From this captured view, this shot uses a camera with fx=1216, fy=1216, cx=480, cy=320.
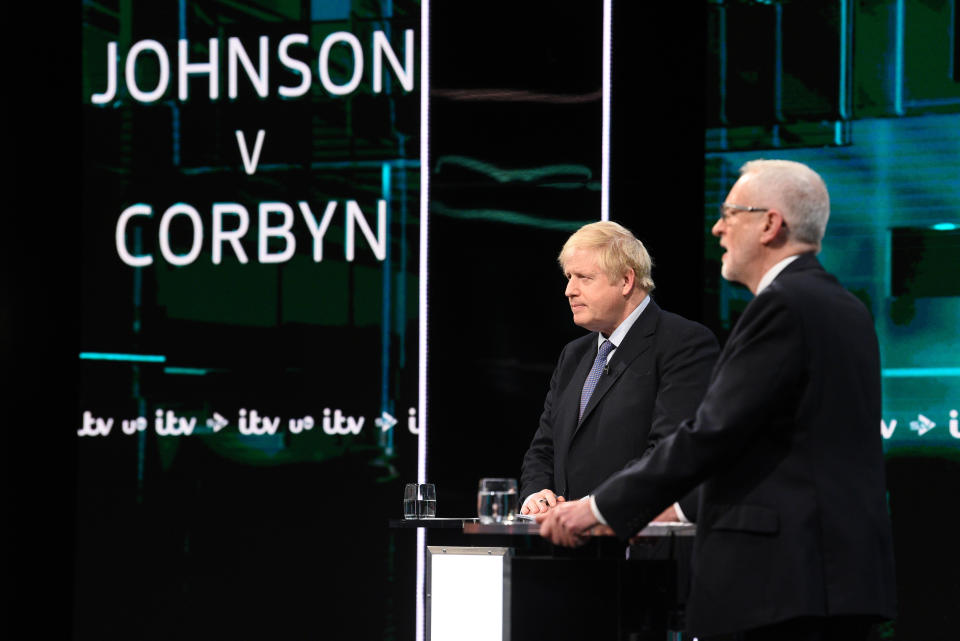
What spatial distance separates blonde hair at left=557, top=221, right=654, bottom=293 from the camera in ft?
10.6

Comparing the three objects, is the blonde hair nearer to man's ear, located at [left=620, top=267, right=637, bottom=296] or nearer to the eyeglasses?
man's ear, located at [left=620, top=267, right=637, bottom=296]

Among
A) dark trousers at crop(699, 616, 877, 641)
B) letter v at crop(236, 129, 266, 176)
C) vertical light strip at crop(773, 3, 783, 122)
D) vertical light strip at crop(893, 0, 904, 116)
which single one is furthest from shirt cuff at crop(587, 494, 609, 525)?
letter v at crop(236, 129, 266, 176)

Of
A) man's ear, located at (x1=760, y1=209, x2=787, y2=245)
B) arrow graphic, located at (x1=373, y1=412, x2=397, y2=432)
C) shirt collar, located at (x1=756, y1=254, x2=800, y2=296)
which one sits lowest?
arrow graphic, located at (x1=373, y1=412, x2=397, y2=432)

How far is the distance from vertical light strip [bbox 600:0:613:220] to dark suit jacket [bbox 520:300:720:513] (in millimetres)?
1144

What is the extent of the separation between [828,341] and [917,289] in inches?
87.2

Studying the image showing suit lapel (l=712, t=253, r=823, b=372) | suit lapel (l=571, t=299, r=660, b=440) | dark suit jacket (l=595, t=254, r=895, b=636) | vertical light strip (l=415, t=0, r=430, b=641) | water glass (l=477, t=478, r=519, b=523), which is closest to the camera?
dark suit jacket (l=595, t=254, r=895, b=636)

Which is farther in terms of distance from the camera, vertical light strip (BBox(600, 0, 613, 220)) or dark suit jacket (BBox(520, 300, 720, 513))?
vertical light strip (BBox(600, 0, 613, 220))

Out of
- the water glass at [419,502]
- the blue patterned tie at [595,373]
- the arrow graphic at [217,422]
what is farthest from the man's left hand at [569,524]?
the arrow graphic at [217,422]

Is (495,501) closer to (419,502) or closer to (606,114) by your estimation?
(419,502)

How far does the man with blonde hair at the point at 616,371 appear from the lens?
3117mm

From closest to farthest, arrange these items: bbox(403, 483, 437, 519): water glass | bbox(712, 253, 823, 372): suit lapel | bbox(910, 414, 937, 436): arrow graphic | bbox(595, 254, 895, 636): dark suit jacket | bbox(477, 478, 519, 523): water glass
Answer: bbox(595, 254, 895, 636): dark suit jacket
bbox(712, 253, 823, 372): suit lapel
bbox(477, 478, 519, 523): water glass
bbox(403, 483, 437, 519): water glass
bbox(910, 414, 937, 436): arrow graphic

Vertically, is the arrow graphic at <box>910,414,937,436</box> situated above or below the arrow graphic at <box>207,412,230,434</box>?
above

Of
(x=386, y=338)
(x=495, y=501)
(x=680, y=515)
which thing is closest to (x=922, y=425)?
(x=680, y=515)

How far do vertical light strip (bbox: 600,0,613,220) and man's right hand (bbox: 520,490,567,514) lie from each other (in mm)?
1478
